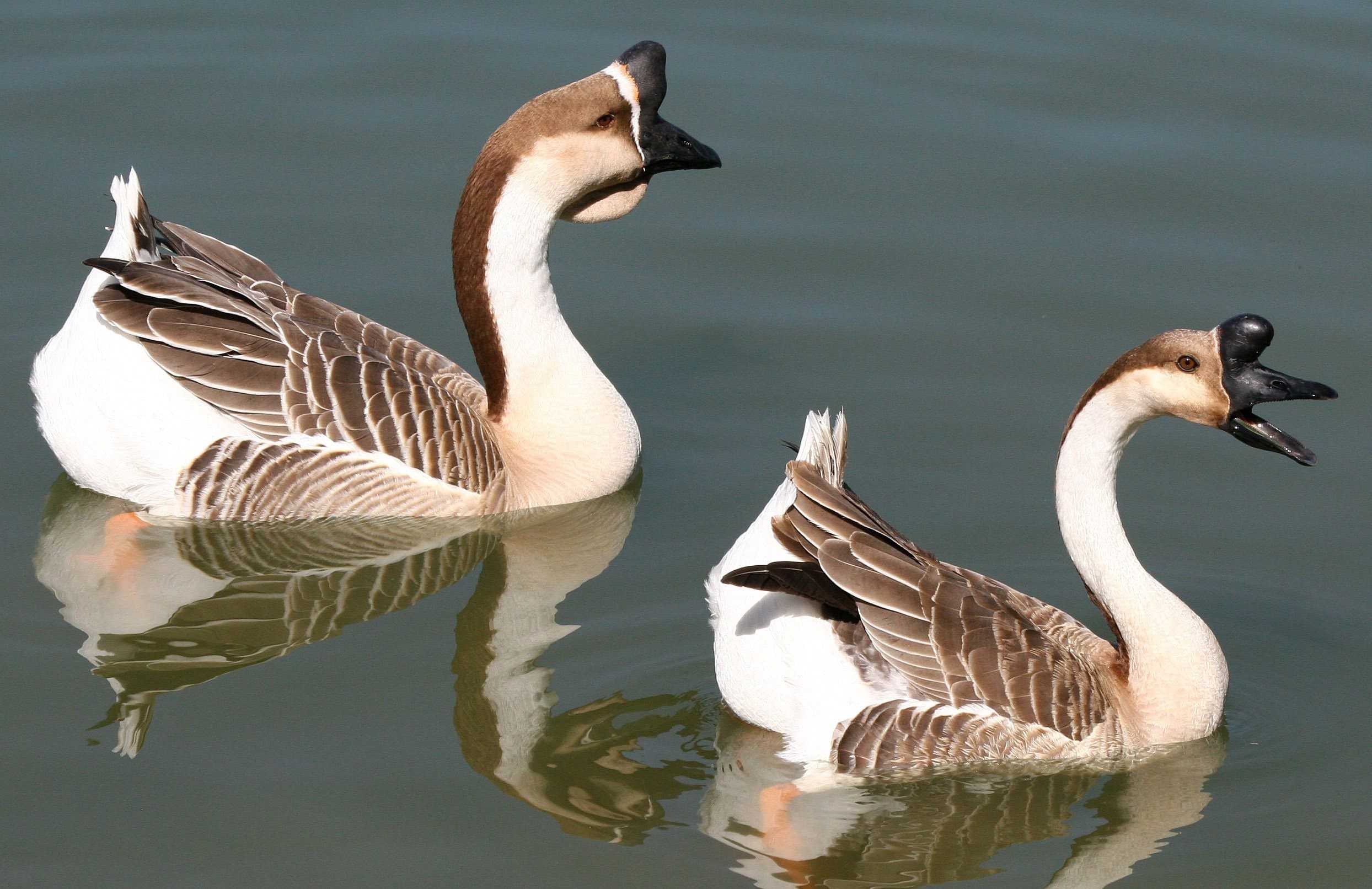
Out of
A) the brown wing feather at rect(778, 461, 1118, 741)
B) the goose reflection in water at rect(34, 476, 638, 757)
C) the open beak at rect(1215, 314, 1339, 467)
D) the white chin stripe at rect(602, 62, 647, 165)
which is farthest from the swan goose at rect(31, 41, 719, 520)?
the open beak at rect(1215, 314, 1339, 467)

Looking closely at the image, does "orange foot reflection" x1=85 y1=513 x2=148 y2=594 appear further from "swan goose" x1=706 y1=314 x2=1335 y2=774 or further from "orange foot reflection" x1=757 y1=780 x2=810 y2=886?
"orange foot reflection" x1=757 y1=780 x2=810 y2=886

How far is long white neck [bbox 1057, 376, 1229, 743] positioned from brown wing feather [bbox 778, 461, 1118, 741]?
0.26 meters

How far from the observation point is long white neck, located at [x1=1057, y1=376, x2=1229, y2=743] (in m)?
6.54

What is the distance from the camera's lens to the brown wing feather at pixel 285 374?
8.30 meters

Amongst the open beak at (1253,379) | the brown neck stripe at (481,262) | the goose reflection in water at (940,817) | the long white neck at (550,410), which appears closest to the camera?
the open beak at (1253,379)

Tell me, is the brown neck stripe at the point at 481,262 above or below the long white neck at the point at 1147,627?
above

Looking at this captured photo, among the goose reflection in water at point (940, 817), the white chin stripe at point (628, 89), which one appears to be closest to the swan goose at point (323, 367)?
A: the white chin stripe at point (628, 89)

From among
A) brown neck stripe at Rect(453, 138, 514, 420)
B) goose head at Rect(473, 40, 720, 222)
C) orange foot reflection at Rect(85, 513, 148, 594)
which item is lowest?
orange foot reflection at Rect(85, 513, 148, 594)

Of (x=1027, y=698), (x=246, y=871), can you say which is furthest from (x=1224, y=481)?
(x=246, y=871)

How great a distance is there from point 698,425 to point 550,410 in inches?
42.5

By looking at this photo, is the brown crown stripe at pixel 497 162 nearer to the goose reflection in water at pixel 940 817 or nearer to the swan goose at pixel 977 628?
the swan goose at pixel 977 628

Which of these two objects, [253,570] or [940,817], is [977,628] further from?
[253,570]

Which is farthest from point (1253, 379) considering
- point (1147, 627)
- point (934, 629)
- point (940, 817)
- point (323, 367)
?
point (323, 367)

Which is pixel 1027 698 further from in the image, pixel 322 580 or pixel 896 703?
pixel 322 580
